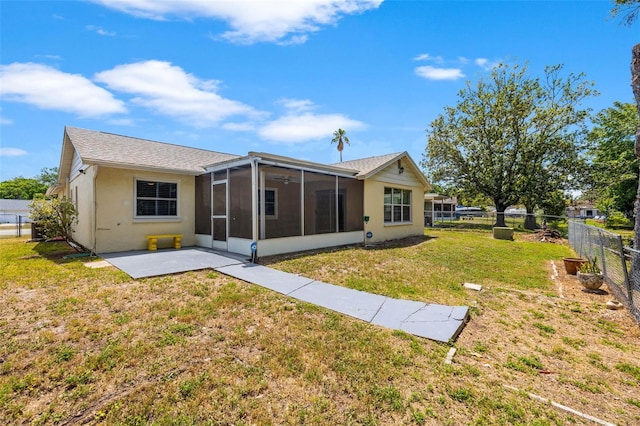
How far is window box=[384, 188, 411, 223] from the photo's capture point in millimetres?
13523

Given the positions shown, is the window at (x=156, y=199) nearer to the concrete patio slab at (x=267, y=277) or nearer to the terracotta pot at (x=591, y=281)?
the concrete patio slab at (x=267, y=277)

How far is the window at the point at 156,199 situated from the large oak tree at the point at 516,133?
22.0 metres

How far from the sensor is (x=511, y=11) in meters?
9.42

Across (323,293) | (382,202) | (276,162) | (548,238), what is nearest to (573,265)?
(323,293)

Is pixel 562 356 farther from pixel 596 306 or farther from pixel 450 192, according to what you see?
pixel 450 192

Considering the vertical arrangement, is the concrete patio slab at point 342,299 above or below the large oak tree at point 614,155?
below

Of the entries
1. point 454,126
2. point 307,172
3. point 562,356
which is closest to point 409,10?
point 307,172

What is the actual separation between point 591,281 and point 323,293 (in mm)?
5752

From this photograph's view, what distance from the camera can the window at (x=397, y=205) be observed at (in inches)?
532

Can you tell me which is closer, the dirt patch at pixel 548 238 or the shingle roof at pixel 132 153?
the shingle roof at pixel 132 153

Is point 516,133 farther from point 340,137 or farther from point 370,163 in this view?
point 340,137

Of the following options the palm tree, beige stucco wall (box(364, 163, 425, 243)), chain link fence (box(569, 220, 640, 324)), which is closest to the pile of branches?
beige stucco wall (box(364, 163, 425, 243))

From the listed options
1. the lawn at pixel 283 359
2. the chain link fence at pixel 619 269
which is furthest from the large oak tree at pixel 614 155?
the lawn at pixel 283 359

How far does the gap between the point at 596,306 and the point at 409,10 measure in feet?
32.5
